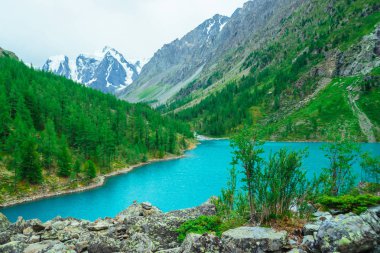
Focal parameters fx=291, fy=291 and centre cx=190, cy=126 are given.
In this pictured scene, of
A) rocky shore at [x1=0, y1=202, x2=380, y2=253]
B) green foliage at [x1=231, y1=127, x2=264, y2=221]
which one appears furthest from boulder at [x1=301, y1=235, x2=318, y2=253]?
green foliage at [x1=231, y1=127, x2=264, y2=221]

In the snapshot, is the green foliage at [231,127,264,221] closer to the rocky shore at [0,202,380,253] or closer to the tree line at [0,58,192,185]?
the rocky shore at [0,202,380,253]

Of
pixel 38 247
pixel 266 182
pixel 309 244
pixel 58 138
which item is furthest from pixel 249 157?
pixel 58 138

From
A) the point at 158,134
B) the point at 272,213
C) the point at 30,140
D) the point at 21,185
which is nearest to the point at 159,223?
the point at 272,213

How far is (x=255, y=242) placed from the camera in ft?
46.3

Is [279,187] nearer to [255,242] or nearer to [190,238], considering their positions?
[255,242]

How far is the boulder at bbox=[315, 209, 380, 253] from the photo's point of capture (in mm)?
12422

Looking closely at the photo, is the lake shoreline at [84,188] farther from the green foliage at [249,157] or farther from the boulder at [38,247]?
the green foliage at [249,157]

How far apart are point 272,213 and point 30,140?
8608cm

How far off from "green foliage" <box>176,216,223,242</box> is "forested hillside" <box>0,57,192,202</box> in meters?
72.6

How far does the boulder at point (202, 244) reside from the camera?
589 inches

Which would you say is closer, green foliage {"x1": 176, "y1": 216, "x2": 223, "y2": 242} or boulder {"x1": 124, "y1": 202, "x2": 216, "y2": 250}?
boulder {"x1": 124, "y1": 202, "x2": 216, "y2": 250}

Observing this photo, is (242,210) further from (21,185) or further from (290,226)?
(21,185)

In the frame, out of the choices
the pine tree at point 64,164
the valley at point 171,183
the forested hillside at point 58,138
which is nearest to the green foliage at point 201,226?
the valley at point 171,183

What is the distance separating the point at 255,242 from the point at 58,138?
110 metres
